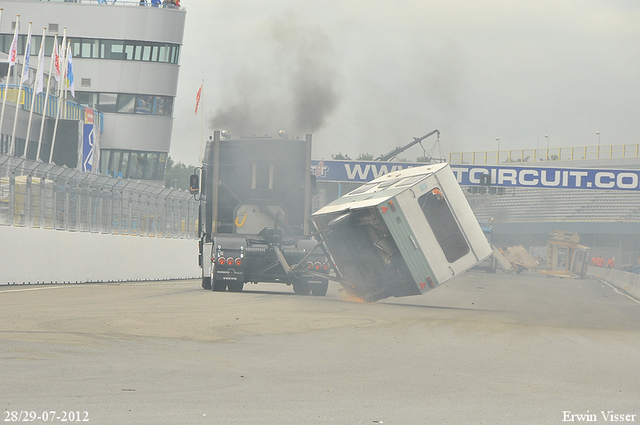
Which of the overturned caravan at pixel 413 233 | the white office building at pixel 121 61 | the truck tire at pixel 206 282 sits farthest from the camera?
the white office building at pixel 121 61

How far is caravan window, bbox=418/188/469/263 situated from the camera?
1628cm

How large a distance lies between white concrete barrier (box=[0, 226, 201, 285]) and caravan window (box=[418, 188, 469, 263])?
36.6ft

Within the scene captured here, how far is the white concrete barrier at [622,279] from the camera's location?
30.2 m

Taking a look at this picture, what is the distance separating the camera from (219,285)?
19.7m

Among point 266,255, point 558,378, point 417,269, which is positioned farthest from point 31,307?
point 558,378

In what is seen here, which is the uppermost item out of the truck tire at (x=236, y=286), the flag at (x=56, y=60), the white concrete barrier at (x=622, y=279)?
the flag at (x=56, y=60)

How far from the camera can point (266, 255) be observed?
18.8m

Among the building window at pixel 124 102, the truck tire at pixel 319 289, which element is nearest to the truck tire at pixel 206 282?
the truck tire at pixel 319 289

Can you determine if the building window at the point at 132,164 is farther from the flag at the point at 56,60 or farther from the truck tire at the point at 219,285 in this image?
the truck tire at the point at 219,285

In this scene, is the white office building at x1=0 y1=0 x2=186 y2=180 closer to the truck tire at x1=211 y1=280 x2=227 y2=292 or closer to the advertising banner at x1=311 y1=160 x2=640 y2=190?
the advertising banner at x1=311 y1=160 x2=640 y2=190

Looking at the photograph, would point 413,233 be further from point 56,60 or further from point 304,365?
point 56,60

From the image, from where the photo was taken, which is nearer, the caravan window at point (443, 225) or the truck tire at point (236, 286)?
the caravan window at point (443, 225)

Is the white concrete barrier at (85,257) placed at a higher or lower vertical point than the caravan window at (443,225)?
lower

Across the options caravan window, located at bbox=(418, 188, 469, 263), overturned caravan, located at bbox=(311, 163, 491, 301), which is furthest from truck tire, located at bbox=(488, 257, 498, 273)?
caravan window, located at bbox=(418, 188, 469, 263)
